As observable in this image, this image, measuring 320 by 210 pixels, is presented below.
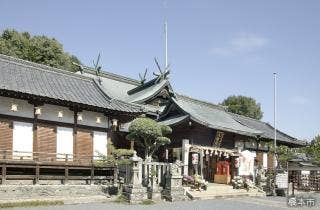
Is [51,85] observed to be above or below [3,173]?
above

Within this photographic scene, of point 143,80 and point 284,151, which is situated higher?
point 143,80

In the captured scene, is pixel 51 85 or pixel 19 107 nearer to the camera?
pixel 19 107

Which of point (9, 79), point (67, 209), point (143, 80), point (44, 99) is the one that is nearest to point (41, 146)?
point (44, 99)

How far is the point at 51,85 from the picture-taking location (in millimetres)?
24172

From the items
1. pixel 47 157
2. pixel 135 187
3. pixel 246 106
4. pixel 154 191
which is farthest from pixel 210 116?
pixel 246 106

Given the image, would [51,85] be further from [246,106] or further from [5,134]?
[246,106]

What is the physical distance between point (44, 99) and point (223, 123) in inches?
630

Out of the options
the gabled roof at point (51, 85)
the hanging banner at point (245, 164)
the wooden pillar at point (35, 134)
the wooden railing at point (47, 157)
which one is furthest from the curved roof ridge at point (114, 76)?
the wooden pillar at point (35, 134)

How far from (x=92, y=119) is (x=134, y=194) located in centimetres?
639

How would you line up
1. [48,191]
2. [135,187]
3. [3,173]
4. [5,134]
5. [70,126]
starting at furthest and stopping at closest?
[70,126]
[5,134]
[135,187]
[48,191]
[3,173]

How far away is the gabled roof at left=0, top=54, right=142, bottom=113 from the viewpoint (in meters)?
22.0

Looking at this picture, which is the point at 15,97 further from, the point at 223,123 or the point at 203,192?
the point at 223,123

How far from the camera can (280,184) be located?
1054 inches

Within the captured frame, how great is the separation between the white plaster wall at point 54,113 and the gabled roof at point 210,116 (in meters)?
8.86
